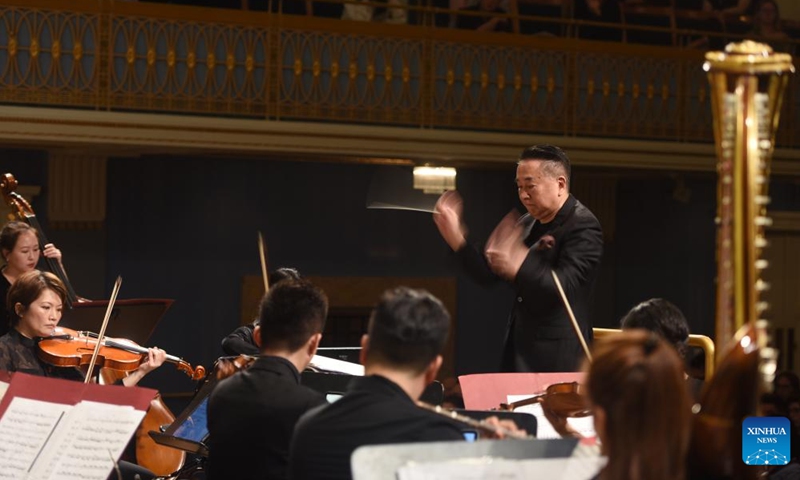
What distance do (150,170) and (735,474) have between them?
27.6ft

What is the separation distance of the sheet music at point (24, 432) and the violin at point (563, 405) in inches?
49.7

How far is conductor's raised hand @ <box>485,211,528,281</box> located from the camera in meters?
3.47

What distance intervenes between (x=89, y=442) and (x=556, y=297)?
154 cm

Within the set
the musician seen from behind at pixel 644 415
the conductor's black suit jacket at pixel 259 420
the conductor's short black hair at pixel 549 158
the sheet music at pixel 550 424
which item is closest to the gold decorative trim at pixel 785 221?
the conductor's short black hair at pixel 549 158

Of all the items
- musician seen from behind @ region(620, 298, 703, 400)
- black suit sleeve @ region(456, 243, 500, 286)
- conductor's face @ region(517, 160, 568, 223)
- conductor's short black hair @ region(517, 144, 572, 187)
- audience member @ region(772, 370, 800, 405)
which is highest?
conductor's short black hair @ region(517, 144, 572, 187)

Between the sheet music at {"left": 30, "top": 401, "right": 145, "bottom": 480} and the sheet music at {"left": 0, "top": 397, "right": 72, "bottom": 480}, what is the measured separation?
4cm

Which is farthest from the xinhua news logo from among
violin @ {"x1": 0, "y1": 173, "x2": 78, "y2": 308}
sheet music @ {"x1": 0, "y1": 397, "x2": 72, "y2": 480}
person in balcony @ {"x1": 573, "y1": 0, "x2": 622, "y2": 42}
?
person in balcony @ {"x1": 573, "y1": 0, "x2": 622, "y2": 42}

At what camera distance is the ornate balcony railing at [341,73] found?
8234mm

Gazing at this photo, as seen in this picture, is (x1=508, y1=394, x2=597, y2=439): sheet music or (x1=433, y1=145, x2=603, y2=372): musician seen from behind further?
(x1=433, y1=145, x2=603, y2=372): musician seen from behind

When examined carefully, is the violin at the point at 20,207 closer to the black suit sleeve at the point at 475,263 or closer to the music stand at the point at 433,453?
the black suit sleeve at the point at 475,263

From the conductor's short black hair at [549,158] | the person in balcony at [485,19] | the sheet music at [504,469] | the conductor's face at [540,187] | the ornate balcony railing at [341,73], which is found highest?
the person in balcony at [485,19]

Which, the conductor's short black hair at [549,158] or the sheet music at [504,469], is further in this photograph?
the conductor's short black hair at [549,158]

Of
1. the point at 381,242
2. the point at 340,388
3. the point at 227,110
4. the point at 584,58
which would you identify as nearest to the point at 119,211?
the point at 227,110

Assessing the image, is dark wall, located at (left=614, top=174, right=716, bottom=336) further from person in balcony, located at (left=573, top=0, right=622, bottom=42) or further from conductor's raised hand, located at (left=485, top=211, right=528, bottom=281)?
conductor's raised hand, located at (left=485, top=211, right=528, bottom=281)
